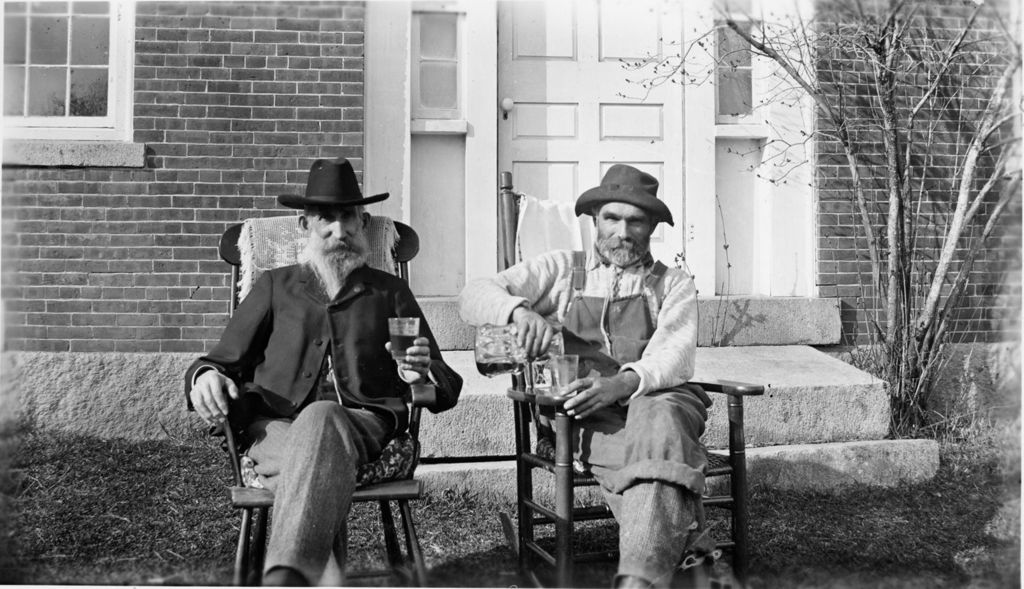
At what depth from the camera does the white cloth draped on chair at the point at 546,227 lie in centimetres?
462

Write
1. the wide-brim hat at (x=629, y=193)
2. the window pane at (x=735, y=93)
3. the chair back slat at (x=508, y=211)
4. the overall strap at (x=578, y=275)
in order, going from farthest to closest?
the window pane at (x=735, y=93) < the chair back slat at (x=508, y=211) < the overall strap at (x=578, y=275) < the wide-brim hat at (x=629, y=193)

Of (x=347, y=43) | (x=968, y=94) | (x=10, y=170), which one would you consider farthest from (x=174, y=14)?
(x=968, y=94)

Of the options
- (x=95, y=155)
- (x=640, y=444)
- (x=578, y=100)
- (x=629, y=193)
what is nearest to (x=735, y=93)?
(x=578, y=100)

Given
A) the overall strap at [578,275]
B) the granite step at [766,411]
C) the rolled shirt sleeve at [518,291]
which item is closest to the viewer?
the rolled shirt sleeve at [518,291]

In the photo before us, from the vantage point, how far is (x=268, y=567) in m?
2.28

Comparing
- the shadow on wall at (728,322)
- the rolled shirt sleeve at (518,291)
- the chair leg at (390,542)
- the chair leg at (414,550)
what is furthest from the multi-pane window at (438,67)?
the chair leg at (414,550)

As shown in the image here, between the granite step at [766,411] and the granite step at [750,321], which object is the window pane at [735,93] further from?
the granite step at [766,411]

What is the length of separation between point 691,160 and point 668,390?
9.38 ft

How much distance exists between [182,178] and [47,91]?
1.04 metres

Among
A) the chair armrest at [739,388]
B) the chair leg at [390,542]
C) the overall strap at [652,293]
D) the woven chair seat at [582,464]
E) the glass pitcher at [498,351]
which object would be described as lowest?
the chair leg at [390,542]

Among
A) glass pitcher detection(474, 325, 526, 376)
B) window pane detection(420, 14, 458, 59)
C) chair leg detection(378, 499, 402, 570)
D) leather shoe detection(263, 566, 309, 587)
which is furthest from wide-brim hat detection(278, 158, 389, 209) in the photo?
window pane detection(420, 14, 458, 59)

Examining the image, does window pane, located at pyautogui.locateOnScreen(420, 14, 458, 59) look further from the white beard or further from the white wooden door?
the white beard

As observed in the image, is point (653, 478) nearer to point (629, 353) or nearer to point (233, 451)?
point (629, 353)

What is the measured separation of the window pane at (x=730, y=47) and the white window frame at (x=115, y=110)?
357 cm
